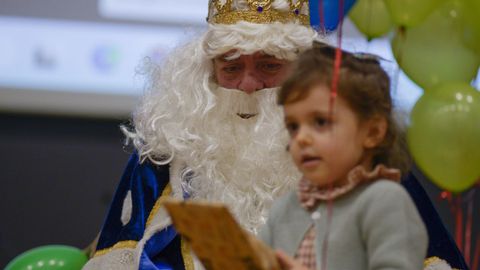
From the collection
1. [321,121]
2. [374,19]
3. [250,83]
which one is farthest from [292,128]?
[250,83]

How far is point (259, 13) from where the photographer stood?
3209 millimetres

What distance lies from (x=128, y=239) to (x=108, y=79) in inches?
70.0

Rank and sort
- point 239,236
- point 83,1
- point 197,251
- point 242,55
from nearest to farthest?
point 239,236, point 197,251, point 242,55, point 83,1

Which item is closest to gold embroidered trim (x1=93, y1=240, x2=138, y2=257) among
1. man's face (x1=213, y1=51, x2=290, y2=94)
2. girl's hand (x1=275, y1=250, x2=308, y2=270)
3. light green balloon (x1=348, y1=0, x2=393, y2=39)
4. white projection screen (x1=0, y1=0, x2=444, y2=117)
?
man's face (x1=213, y1=51, x2=290, y2=94)

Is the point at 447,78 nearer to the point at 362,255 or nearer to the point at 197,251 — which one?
the point at 362,255

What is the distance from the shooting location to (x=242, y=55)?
314 centimetres

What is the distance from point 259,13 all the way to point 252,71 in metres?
0.19

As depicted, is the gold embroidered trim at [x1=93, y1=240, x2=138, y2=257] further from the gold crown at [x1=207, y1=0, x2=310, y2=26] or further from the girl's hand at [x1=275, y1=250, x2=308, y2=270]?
the girl's hand at [x1=275, y1=250, x2=308, y2=270]

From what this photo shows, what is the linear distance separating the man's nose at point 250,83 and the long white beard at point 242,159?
0.02 m

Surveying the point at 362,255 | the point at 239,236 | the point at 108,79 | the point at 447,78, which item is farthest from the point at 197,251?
the point at 108,79

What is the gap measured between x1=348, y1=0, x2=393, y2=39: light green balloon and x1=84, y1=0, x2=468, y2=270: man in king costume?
67cm

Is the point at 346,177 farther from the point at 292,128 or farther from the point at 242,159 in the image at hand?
the point at 242,159

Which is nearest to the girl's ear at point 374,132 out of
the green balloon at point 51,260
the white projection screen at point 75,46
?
the green balloon at point 51,260

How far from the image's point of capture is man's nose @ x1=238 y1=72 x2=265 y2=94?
10.4 ft
